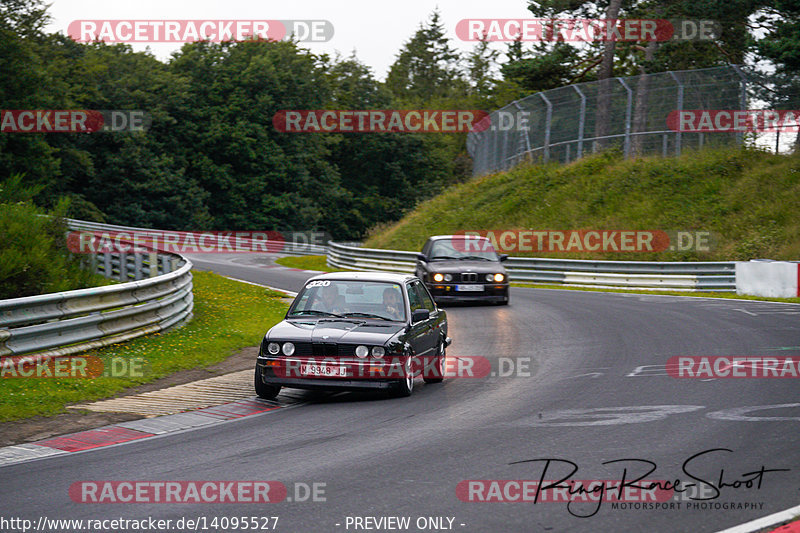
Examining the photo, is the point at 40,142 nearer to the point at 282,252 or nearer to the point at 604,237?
the point at 282,252

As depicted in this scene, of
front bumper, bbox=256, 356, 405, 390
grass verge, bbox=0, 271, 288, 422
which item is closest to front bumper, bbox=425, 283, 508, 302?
grass verge, bbox=0, 271, 288, 422

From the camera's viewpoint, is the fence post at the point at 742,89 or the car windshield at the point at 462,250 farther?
the fence post at the point at 742,89

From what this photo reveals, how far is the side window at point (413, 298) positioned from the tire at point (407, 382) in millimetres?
966

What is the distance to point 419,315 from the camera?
10797mm

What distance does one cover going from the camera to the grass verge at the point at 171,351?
30.4 feet

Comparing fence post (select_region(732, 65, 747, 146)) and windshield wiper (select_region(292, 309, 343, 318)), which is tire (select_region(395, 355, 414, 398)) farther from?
fence post (select_region(732, 65, 747, 146))

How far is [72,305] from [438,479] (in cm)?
700

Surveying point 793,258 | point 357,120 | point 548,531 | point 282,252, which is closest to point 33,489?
point 548,531

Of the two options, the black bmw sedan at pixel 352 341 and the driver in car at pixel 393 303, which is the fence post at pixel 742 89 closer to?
the black bmw sedan at pixel 352 341

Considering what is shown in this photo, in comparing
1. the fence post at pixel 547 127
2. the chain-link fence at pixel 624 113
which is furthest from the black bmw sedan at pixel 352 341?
the fence post at pixel 547 127

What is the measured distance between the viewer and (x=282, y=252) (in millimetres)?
46938

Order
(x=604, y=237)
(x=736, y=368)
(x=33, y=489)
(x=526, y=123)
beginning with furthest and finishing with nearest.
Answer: (x=526, y=123), (x=604, y=237), (x=736, y=368), (x=33, y=489)

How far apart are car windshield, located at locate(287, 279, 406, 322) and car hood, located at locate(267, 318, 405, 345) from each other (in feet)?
0.70

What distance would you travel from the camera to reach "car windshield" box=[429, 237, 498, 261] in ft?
70.9
